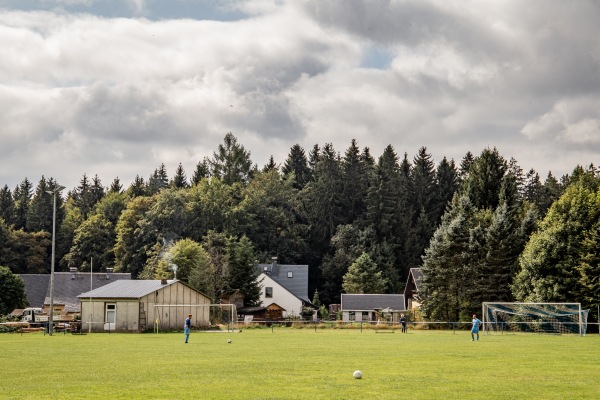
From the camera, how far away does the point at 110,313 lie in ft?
210

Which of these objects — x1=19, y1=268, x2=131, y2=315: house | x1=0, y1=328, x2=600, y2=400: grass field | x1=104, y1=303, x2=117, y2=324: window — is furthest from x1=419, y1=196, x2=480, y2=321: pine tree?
x1=19, y1=268, x2=131, y2=315: house

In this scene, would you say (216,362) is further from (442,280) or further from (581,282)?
(442,280)

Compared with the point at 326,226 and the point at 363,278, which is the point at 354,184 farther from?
the point at 363,278

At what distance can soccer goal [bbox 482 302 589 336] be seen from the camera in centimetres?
5728

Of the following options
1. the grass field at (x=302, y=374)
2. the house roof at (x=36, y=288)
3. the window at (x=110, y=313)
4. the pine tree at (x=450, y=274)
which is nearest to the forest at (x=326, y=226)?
the pine tree at (x=450, y=274)

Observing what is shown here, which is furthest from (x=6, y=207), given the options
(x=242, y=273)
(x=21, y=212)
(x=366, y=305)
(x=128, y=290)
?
(x=128, y=290)

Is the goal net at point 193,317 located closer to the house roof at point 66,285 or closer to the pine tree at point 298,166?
the house roof at point 66,285

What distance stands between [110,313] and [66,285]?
116 ft

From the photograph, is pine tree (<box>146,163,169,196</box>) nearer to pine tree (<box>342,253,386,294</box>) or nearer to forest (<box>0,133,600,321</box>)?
forest (<box>0,133,600,321</box>)

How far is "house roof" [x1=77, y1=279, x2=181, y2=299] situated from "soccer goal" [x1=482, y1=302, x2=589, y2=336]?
2759cm

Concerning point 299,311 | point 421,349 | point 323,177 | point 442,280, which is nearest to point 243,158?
point 323,177

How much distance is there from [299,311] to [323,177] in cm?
3098

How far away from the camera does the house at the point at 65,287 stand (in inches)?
3735

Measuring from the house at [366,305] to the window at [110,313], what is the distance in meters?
37.1
